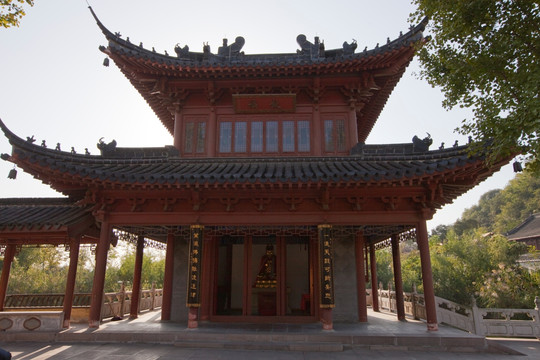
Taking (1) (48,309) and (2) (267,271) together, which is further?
(1) (48,309)

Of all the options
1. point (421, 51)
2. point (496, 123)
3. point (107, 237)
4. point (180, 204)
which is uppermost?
point (421, 51)

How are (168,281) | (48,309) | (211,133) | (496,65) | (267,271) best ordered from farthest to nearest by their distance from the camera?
(48,309), (211,133), (267,271), (168,281), (496,65)

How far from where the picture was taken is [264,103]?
11508 millimetres

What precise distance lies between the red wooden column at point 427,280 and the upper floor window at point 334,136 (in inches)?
139

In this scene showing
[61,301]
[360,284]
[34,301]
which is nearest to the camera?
[360,284]

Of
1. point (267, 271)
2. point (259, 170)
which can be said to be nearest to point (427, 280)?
point (267, 271)

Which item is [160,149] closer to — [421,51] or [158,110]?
[158,110]

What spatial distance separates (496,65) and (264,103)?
684 cm

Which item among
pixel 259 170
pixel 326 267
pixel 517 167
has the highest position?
pixel 259 170

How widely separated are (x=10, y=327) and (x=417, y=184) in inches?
453

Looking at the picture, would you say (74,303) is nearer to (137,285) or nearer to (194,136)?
(137,285)

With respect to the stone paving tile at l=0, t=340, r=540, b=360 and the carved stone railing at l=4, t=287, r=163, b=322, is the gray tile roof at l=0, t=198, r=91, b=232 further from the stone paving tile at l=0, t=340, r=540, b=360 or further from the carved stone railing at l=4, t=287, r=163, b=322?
the stone paving tile at l=0, t=340, r=540, b=360

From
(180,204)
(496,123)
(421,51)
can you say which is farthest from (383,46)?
(180,204)

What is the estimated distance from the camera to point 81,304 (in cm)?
1124
